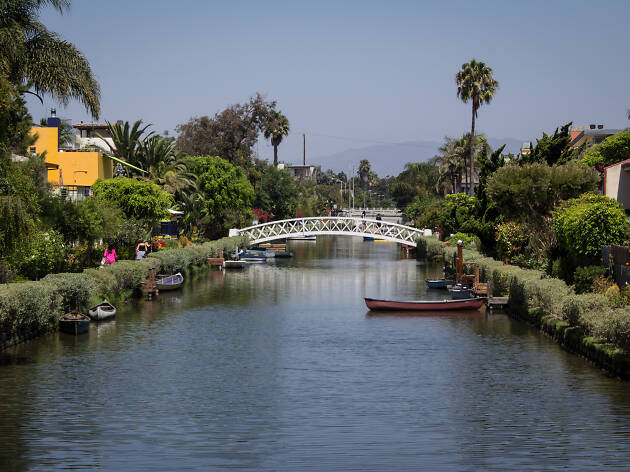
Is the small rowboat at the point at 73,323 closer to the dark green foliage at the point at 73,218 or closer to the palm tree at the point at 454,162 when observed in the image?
the dark green foliage at the point at 73,218

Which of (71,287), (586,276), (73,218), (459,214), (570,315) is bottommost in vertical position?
(570,315)

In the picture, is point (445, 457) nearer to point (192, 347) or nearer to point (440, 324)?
point (192, 347)

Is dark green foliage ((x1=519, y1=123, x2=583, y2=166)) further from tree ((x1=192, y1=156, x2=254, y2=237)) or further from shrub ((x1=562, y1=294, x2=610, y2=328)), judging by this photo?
tree ((x1=192, y1=156, x2=254, y2=237))

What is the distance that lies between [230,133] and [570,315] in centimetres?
8213

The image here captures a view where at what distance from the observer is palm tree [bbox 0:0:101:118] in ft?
111

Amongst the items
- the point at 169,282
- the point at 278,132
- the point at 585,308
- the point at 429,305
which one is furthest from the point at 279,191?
the point at 585,308

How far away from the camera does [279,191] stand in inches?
4761

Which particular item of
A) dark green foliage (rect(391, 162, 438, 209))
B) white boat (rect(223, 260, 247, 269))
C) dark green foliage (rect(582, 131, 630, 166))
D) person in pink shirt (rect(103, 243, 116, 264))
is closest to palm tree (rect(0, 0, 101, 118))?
person in pink shirt (rect(103, 243, 116, 264))

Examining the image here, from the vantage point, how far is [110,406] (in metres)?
25.0

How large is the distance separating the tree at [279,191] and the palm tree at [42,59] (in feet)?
271

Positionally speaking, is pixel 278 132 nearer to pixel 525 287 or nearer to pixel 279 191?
pixel 279 191

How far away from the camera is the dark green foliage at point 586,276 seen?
3412cm

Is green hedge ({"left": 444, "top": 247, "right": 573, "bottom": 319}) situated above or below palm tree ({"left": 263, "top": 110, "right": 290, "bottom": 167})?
below

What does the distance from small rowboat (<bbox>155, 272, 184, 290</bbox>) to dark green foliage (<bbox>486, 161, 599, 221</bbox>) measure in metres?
21.5
